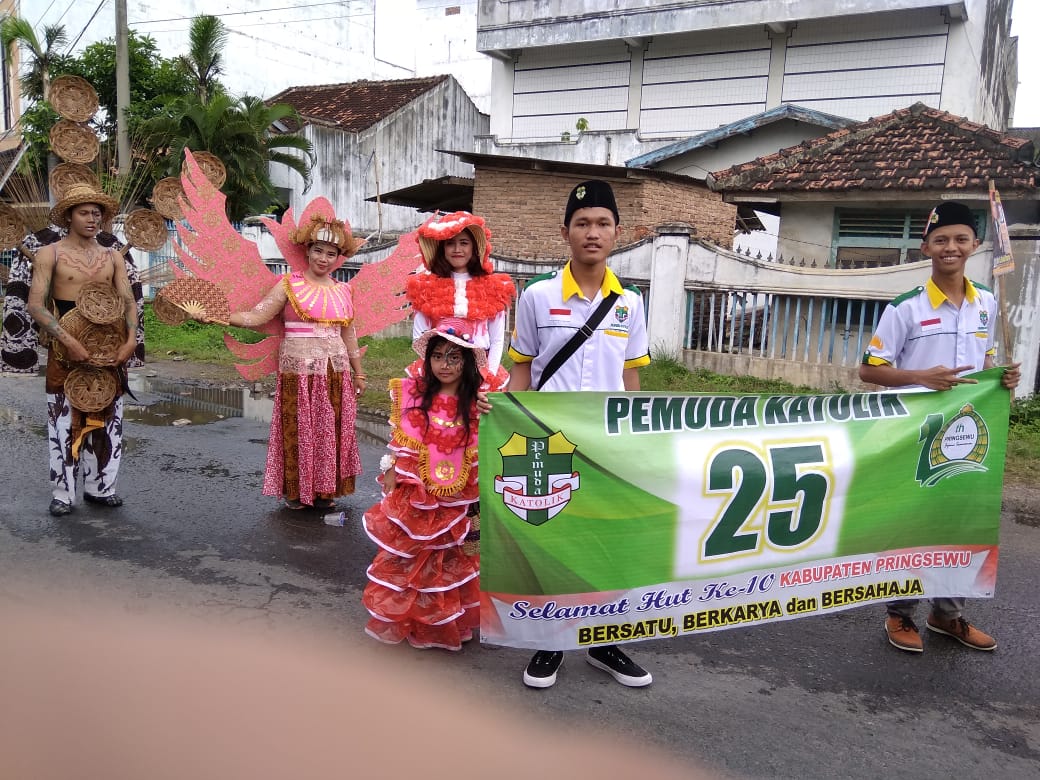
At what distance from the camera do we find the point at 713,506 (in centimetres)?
309

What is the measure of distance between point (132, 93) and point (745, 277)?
16595mm

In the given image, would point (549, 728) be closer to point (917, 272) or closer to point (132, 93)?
point (917, 272)

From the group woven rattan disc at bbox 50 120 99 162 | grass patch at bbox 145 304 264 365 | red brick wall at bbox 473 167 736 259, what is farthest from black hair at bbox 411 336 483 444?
A: red brick wall at bbox 473 167 736 259

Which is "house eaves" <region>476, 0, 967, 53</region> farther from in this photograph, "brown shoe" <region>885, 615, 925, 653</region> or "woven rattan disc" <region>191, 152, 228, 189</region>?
"brown shoe" <region>885, 615, 925, 653</region>

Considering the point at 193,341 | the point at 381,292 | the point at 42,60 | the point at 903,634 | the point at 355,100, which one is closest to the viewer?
the point at 903,634

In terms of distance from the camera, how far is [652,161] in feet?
56.0

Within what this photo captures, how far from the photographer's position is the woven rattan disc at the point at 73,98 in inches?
195

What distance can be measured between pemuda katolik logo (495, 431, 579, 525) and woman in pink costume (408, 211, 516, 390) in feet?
2.30

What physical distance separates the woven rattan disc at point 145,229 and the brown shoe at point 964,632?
489 cm

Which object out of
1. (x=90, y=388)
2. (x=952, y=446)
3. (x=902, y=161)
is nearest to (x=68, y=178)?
(x=90, y=388)

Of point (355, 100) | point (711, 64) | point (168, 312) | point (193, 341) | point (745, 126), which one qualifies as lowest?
point (193, 341)

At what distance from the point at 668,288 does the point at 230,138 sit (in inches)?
425

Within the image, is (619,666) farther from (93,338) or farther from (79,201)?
(79,201)

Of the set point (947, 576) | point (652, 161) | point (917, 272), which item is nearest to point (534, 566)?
point (947, 576)
